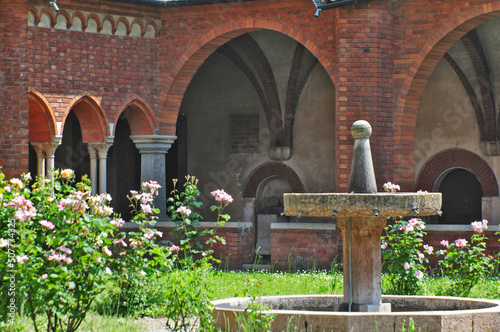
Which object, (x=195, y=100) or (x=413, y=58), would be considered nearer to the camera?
(x=413, y=58)

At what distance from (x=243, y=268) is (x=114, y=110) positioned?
134 inches

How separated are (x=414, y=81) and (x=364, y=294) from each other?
6.40 meters

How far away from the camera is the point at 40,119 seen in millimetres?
13461

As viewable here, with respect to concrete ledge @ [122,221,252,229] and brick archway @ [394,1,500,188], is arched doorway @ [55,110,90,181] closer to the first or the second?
concrete ledge @ [122,221,252,229]

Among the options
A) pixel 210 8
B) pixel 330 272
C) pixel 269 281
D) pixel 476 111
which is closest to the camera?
pixel 269 281

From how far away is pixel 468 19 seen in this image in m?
12.1

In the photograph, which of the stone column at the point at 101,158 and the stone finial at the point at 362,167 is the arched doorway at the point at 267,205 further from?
the stone finial at the point at 362,167

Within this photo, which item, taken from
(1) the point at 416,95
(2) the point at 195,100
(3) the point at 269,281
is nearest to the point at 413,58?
(1) the point at 416,95

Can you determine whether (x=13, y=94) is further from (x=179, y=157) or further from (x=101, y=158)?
(x=179, y=157)

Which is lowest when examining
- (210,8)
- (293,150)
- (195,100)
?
(293,150)

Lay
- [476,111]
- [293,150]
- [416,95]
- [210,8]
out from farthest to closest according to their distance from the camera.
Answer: [293,150]
[476,111]
[210,8]
[416,95]

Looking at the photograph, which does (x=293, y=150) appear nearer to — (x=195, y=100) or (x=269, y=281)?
(x=195, y=100)

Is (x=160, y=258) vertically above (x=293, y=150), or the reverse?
(x=293, y=150)

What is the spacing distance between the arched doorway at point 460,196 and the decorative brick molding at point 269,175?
2.68m
